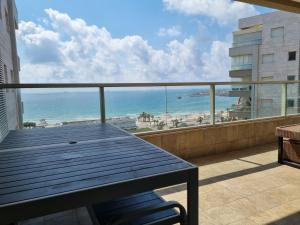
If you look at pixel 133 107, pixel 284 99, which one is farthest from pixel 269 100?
pixel 133 107

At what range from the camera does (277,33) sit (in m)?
30.9

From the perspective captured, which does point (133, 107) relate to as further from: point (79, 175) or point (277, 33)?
point (277, 33)

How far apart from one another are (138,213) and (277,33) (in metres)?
34.8

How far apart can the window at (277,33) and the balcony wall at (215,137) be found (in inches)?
1154

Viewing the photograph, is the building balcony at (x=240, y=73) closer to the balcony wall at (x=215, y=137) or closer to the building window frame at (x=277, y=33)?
the building window frame at (x=277, y=33)

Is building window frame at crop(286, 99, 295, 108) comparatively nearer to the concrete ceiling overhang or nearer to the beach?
the beach

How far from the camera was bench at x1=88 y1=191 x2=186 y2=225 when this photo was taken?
1484 mm

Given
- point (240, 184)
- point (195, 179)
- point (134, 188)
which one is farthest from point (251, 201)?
point (134, 188)

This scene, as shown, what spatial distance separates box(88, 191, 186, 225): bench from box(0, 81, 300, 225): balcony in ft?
1.40

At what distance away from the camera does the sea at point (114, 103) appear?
10.5ft

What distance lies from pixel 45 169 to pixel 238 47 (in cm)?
3626

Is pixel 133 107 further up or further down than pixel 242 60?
further down

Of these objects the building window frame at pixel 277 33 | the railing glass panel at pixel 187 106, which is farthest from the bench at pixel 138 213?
the building window frame at pixel 277 33

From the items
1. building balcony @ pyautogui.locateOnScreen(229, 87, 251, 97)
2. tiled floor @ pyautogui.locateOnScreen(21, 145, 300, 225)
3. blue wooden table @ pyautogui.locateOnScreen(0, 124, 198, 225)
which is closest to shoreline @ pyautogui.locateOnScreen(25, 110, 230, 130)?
building balcony @ pyautogui.locateOnScreen(229, 87, 251, 97)
